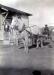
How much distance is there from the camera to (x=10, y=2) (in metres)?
1.56

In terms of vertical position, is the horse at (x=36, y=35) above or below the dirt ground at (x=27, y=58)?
above

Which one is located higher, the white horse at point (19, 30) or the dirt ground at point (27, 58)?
the white horse at point (19, 30)

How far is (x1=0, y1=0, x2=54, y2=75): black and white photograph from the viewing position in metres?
1.44

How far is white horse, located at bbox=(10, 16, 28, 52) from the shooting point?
1491 mm

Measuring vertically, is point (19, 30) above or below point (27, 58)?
above

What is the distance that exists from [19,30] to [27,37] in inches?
4.2

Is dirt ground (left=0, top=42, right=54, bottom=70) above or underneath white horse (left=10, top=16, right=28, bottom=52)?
underneath

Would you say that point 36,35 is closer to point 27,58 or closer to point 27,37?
point 27,37

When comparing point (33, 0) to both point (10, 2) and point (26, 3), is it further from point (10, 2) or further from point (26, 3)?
point (10, 2)

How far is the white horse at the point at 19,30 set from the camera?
1491 millimetres

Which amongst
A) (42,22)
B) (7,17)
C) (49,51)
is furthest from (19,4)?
(49,51)

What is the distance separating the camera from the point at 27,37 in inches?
58.7

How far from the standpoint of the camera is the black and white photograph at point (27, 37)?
4.73ft

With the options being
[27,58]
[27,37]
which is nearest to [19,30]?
[27,37]
